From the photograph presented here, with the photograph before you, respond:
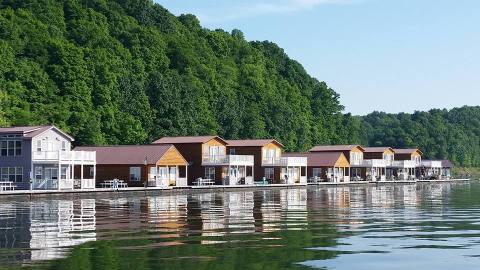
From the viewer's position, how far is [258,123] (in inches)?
6486

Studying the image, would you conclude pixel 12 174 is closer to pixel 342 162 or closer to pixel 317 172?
pixel 317 172

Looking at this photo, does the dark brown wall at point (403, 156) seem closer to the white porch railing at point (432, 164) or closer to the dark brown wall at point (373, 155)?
the white porch railing at point (432, 164)

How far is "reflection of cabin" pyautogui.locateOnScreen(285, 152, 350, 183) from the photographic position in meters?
125

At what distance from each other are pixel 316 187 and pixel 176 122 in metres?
34.0

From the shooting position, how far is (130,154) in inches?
3568

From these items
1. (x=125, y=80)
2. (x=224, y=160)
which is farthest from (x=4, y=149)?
(x=125, y=80)

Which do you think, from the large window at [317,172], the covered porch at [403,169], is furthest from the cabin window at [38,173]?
the covered porch at [403,169]

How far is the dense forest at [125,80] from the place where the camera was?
11719 cm

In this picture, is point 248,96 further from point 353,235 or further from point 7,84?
point 353,235

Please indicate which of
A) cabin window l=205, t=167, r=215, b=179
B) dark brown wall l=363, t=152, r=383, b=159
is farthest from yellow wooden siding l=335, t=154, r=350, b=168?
cabin window l=205, t=167, r=215, b=179

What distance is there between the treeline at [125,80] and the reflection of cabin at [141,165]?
18.4 m

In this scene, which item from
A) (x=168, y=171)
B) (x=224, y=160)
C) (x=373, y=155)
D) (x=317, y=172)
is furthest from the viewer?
(x=373, y=155)

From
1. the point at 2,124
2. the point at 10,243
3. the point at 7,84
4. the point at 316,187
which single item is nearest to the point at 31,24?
the point at 7,84

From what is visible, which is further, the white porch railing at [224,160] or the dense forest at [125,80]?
the dense forest at [125,80]
